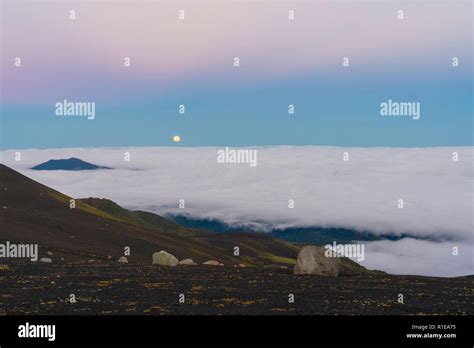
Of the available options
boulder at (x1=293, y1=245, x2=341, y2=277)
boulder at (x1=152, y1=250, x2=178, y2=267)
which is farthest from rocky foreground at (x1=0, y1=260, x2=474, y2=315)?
boulder at (x1=152, y1=250, x2=178, y2=267)

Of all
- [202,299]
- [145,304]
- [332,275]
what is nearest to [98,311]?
[145,304]

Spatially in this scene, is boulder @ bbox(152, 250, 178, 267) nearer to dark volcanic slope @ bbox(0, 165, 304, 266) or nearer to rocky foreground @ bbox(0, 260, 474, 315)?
rocky foreground @ bbox(0, 260, 474, 315)

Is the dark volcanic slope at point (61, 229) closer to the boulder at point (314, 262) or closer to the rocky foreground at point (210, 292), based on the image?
the rocky foreground at point (210, 292)

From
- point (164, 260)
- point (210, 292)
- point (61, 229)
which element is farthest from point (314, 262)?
point (61, 229)

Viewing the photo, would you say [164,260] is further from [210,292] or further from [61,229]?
[61,229]

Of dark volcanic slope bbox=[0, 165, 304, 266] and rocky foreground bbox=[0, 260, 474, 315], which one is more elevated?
dark volcanic slope bbox=[0, 165, 304, 266]

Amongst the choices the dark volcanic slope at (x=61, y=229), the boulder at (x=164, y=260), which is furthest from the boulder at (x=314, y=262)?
the dark volcanic slope at (x=61, y=229)

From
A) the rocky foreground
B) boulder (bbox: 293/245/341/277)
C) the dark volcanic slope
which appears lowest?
the rocky foreground

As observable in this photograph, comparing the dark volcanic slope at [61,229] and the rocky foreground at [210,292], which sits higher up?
the dark volcanic slope at [61,229]
